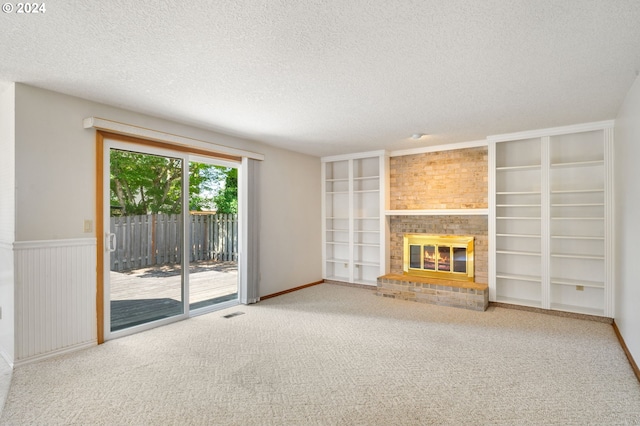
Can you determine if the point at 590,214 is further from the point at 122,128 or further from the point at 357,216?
the point at 122,128

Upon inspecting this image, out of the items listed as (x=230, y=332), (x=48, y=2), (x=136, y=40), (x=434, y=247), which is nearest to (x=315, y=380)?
(x=230, y=332)

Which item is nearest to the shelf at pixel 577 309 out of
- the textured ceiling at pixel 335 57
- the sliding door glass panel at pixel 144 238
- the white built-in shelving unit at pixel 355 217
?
the textured ceiling at pixel 335 57

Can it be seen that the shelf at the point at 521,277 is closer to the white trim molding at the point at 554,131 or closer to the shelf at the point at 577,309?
the shelf at the point at 577,309

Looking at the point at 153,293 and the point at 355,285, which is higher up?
the point at 153,293

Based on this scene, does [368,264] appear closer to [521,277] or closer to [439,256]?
[439,256]

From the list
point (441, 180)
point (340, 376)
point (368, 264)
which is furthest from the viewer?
point (368, 264)

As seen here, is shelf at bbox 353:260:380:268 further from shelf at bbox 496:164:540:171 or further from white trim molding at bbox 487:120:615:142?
white trim molding at bbox 487:120:615:142

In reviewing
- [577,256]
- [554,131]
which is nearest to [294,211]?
[554,131]

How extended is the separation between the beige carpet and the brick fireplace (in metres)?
0.90

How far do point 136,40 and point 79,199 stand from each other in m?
1.87

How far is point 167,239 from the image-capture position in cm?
418

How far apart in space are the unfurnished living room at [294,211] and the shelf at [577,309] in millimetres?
42

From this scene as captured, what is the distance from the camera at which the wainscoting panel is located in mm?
2951

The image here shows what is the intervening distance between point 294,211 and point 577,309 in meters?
4.25
